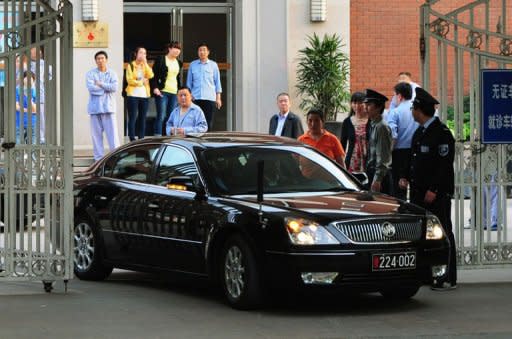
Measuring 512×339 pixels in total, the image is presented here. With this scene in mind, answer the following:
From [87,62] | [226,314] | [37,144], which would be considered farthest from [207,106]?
[226,314]

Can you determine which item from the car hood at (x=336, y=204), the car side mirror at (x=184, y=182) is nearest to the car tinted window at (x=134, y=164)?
the car side mirror at (x=184, y=182)

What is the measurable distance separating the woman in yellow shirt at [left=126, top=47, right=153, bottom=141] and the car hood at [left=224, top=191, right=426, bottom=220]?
10671 mm

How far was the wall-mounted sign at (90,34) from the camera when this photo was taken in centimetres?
2388

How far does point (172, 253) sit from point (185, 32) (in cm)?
1496

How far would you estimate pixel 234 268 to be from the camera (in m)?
11.2

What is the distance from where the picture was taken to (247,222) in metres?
11.0

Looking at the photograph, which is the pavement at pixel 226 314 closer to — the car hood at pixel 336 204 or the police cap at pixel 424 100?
the car hood at pixel 336 204

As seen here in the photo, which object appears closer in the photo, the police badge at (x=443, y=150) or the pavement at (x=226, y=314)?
the pavement at (x=226, y=314)

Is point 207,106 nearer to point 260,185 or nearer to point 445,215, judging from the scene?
point 445,215

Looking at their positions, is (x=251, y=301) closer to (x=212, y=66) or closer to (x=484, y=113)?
(x=484, y=113)

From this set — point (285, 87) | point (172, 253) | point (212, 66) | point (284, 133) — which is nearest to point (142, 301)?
point (172, 253)

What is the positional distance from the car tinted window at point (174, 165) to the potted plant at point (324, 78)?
1162 cm

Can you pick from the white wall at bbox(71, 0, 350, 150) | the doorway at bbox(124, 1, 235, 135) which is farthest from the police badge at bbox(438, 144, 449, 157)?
the doorway at bbox(124, 1, 235, 135)

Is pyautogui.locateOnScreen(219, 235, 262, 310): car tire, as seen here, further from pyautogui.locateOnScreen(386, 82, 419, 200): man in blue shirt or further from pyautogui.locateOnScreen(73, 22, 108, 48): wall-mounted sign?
pyautogui.locateOnScreen(73, 22, 108, 48): wall-mounted sign
